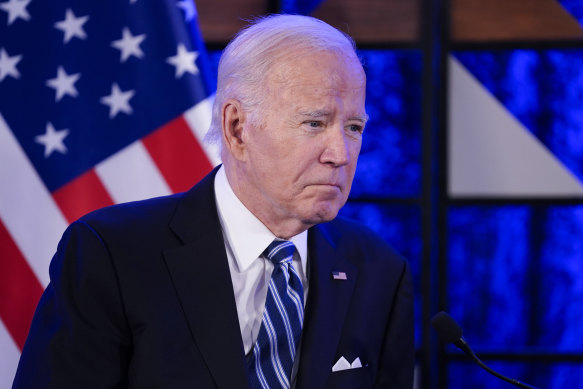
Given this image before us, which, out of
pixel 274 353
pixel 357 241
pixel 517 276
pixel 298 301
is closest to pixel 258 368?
pixel 274 353

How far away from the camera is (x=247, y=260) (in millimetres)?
1477

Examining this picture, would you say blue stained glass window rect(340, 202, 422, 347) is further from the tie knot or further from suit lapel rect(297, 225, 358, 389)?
the tie knot

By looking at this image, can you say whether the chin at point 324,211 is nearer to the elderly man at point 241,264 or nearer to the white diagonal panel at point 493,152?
the elderly man at point 241,264

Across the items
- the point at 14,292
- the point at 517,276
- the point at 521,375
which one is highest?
the point at 14,292

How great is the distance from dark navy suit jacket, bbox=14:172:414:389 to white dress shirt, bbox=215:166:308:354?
0.13 feet

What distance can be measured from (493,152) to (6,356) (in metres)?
2.01

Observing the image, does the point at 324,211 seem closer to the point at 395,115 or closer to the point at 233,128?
the point at 233,128

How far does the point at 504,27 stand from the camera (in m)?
2.93

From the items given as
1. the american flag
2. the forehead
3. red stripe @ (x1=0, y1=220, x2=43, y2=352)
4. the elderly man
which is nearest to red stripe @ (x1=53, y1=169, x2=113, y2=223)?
the american flag

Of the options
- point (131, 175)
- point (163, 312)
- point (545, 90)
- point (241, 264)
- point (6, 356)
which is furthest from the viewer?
point (545, 90)

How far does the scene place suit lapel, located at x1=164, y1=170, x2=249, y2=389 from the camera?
1350mm

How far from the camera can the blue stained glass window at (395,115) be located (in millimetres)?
2951

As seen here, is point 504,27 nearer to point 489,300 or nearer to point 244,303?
point 489,300

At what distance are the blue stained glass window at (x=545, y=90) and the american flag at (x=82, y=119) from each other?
133cm
